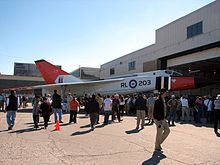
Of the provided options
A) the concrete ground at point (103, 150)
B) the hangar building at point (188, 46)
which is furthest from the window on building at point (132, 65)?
the concrete ground at point (103, 150)

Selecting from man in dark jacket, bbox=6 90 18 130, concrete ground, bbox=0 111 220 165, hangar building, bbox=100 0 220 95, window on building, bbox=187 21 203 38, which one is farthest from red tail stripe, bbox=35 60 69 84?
concrete ground, bbox=0 111 220 165

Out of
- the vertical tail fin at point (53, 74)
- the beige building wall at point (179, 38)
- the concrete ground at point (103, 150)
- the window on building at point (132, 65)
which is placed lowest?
the concrete ground at point (103, 150)

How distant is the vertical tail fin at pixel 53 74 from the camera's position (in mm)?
30047

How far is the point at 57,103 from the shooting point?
1335cm

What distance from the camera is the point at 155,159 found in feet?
20.9

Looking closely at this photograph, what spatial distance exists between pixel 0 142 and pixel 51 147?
1860 millimetres

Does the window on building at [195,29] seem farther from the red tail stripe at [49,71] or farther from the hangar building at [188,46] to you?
the red tail stripe at [49,71]

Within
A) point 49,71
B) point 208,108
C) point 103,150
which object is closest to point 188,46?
point 208,108

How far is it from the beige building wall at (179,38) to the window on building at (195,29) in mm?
311

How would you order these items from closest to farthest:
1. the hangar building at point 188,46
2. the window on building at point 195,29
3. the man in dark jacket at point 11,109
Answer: the man in dark jacket at point 11,109 < the hangar building at point 188,46 < the window on building at point 195,29

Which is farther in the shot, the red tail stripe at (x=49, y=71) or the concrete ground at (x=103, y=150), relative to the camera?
the red tail stripe at (x=49, y=71)

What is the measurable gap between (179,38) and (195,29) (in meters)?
2.29

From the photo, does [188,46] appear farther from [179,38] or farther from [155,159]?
[155,159]

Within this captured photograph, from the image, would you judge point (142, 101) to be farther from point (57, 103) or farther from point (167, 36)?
point (167, 36)
